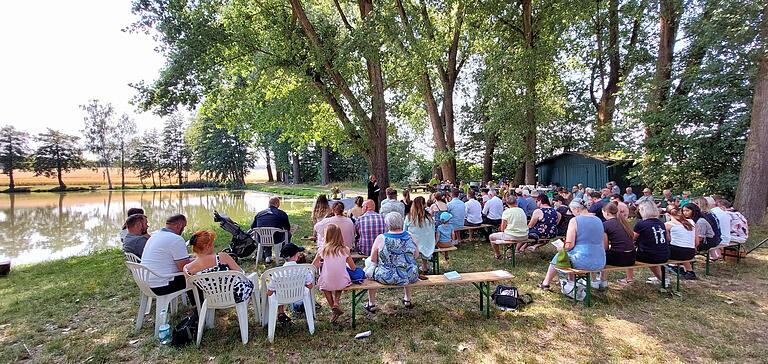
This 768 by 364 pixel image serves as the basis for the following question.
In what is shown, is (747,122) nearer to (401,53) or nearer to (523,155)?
(523,155)

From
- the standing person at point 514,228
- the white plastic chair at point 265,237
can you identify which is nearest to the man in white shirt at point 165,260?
the white plastic chair at point 265,237

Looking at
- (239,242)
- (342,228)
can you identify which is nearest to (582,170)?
(342,228)

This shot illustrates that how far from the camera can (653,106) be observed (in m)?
11.5

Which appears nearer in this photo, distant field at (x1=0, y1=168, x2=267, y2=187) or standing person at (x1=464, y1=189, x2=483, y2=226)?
standing person at (x1=464, y1=189, x2=483, y2=226)

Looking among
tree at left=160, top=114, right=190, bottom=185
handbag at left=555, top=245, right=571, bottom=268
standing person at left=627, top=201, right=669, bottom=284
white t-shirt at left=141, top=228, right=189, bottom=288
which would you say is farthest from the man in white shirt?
tree at left=160, top=114, right=190, bottom=185

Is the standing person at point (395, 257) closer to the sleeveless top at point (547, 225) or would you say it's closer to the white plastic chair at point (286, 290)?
the white plastic chair at point (286, 290)

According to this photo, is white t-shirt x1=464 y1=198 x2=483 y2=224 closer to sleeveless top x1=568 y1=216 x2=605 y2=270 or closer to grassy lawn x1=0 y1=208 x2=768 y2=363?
grassy lawn x1=0 y1=208 x2=768 y2=363

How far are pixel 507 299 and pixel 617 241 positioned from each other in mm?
1593

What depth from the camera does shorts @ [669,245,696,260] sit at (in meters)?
4.64

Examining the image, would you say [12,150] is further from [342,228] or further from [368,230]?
[368,230]

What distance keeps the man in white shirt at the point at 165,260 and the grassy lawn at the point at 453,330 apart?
0.51 metres

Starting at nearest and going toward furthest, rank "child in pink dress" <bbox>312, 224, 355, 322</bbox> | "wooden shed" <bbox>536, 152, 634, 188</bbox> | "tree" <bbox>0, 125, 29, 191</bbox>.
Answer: "child in pink dress" <bbox>312, 224, 355, 322</bbox>
"wooden shed" <bbox>536, 152, 634, 188</bbox>
"tree" <bbox>0, 125, 29, 191</bbox>

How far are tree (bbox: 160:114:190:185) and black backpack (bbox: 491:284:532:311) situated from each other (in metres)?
49.3

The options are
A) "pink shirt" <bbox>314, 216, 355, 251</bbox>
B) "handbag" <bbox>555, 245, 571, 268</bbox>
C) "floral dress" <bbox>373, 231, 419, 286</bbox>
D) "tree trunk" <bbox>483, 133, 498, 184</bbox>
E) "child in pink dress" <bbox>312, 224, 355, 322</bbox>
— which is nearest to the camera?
"child in pink dress" <bbox>312, 224, 355, 322</bbox>
